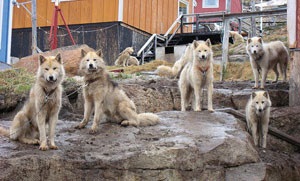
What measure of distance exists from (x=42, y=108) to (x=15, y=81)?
5625mm

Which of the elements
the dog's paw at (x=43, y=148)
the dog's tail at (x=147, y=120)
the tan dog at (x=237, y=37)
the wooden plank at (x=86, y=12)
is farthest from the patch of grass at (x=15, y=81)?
the tan dog at (x=237, y=37)

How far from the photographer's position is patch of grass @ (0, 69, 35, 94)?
10.6 metres

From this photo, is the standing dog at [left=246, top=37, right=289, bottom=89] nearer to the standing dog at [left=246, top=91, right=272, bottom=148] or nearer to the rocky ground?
the standing dog at [left=246, top=91, right=272, bottom=148]

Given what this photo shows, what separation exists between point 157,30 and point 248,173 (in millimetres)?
19221

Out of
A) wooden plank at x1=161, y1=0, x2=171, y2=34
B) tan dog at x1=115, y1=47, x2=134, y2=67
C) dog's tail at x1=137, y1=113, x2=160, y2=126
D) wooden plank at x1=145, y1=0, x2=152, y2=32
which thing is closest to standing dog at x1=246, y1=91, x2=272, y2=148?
dog's tail at x1=137, y1=113, x2=160, y2=126

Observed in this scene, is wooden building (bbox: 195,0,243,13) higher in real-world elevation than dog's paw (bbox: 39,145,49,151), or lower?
higher

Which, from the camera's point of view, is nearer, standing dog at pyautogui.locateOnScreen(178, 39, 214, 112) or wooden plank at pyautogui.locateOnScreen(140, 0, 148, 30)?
standing dog at pyautogui.locateOnScreen(178, 39, 214, 112)

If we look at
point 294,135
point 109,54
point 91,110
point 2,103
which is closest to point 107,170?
point 91,110

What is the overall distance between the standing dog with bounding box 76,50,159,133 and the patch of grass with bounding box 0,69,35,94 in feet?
11.5

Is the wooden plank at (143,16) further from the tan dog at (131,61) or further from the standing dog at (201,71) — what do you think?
the standing dog at (201,71)

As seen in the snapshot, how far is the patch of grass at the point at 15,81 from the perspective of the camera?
10.6 metres

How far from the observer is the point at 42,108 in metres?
6.18

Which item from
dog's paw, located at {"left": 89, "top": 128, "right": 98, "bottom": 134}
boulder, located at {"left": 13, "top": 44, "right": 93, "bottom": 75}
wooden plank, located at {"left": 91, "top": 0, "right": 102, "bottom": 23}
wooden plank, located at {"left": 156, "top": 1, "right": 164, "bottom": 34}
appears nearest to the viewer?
dog's paw, located at {"left": 89, "top": 128, "right": 98, "bottom": 134}

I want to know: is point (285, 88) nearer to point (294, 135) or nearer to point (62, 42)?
point (294, 135)
